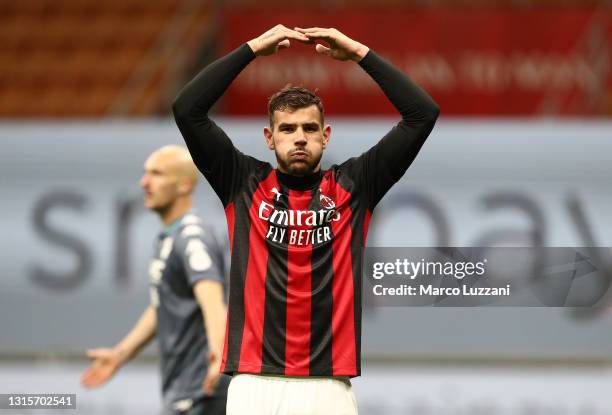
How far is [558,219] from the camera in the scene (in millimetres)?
6715

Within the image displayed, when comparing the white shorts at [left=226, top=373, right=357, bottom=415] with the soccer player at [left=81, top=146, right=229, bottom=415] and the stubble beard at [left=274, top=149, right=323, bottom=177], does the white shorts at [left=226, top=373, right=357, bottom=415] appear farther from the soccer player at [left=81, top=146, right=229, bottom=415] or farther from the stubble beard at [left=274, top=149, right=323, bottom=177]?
the soccer player at [left=81, top=146, right=229, bottom=415]

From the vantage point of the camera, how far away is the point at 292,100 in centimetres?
307

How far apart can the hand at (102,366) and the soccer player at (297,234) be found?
1.43 meters

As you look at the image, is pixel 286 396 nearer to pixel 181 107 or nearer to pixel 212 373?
pixel 181 107

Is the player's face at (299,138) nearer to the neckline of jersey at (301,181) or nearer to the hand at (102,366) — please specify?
the neckline of jersey at (301,181)

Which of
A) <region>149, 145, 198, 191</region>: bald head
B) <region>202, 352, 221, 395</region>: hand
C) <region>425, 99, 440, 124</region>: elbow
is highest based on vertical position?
<region>149, 145, 198, 191</region>: bald head

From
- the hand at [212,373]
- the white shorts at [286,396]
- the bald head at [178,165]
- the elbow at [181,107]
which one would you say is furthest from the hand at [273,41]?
the bald head at [178,165]

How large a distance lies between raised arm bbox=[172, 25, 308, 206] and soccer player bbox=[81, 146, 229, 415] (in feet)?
3.57

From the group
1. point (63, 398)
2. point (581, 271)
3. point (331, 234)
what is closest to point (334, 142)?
point (63, 398)

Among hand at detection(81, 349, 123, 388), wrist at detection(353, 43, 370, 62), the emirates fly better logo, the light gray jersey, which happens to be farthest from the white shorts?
hand at detection(81, 349, 123, 388)

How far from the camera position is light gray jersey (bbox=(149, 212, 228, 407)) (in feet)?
13.9

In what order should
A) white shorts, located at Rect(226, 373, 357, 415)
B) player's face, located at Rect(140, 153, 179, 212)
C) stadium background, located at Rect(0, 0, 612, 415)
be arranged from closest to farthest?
white shorts, located at Rect(226, 373, 357, 415) < player's face, located at Rect(140, 153, 179, 212) < stadium background, located at Rect(0, 0, 612, 415)

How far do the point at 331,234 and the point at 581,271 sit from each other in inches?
58.8

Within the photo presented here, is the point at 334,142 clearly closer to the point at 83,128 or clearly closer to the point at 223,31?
the point at 83,128
